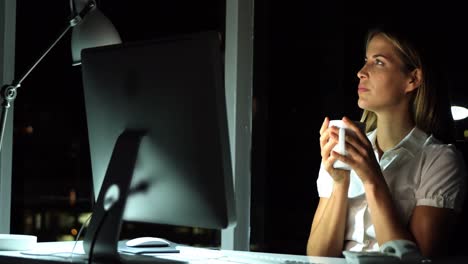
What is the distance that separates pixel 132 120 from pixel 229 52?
4.52ft

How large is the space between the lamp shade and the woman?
0.69 metres

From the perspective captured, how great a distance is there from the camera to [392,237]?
1.86 meters

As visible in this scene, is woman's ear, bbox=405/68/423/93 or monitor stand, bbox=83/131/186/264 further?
woman's ear, bbox=405/68/423/93

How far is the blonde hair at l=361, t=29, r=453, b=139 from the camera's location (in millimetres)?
2055

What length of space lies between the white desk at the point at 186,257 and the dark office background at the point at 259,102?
1151mm

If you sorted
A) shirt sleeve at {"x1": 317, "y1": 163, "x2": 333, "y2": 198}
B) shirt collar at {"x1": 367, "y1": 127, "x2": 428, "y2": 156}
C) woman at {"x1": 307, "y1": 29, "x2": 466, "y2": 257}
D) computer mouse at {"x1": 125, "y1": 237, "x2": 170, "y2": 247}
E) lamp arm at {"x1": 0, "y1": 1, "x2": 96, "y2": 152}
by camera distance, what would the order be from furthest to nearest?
1. shirt sleeve at {"x1": 317, "y1": 163, "x2": 333, "y2": 198}
2. shirt collar at {"x1": 367, "y1": 127, "x2": 428, "y2": 156}
3. woman at {"x1": 307, "y1": 29, "x2": 466, "y2": 257}
4. lamp arm at {"x1": 0, "y1": 1, "x2": 96, "y2": 152}
5. computer mouse at {"x1": 125, "y1": 237, "x2": 170, "y2": 247}

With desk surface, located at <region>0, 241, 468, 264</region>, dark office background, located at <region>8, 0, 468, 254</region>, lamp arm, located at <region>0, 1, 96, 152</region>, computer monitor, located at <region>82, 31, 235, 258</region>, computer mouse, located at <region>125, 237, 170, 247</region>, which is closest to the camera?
computer monitor, located at <region>82, 31, 235, 258</region>

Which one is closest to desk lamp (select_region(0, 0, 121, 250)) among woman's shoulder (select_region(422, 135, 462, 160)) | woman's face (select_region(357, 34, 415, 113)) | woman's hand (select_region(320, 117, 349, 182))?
woman's hand (select_region(320, 117, 349, 182))

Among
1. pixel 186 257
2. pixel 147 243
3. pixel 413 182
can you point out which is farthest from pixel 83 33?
pixel 413 182

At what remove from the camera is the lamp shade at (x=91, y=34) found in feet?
5.96

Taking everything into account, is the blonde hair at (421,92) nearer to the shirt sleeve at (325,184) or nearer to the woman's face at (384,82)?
the woman's face at (384,82)

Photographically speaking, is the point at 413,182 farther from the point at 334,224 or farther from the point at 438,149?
the point at 334,224

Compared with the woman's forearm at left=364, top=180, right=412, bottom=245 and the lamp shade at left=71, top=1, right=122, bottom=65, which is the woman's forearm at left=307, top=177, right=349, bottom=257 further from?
the lamp shade at left=71, top=1, right=122, bottom=65

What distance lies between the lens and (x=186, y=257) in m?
1.50
